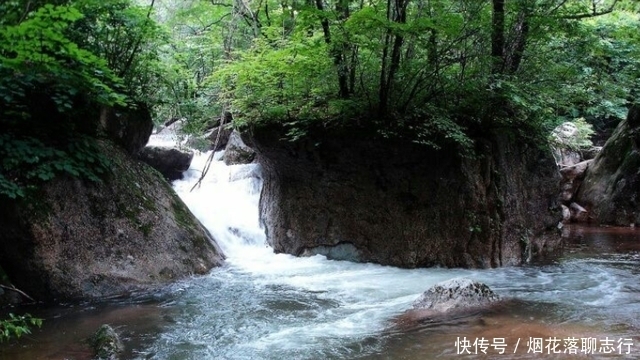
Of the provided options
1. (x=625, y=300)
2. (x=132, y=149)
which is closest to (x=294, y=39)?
(x=132, y=149)

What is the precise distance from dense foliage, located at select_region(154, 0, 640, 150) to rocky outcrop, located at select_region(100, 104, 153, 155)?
1702 millimetres

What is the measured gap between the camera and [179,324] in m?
6.09

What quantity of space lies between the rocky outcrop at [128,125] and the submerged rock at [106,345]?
4637 mm

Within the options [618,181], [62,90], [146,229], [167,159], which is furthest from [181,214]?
[618,181]

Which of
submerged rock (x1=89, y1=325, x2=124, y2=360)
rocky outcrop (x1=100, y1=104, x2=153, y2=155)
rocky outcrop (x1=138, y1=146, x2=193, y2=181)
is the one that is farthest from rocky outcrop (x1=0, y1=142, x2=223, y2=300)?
rocky outcrop (x1=138, y1=146, x2=193, y2=181)

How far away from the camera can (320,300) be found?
7.09 metres

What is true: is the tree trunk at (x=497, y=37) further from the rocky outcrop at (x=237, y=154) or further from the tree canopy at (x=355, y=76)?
the rocky outcrop at (x=237, y=154)

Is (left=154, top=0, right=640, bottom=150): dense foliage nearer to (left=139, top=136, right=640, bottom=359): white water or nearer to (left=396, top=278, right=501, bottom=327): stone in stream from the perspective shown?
(left=139, top=136, right=640, bottom=359): white water

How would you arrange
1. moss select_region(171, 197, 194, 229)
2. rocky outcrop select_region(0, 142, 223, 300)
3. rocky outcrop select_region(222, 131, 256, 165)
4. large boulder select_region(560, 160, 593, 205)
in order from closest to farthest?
rocky outcrop select_region(0, 142, 223, 300)
moss select_region(171, 197, 194, 229)
rocky outcrop select_region(222, 131, 256, 165)
large boulder select_region(560, 160, 593, 205)

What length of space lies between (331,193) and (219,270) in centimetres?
257

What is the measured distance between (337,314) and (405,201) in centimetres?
336

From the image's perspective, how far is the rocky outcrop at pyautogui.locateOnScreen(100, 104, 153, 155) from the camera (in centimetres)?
902

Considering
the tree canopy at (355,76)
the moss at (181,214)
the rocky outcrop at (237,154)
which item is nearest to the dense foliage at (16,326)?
the tree canopy at (355,76)

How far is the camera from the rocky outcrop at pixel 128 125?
29.6 feet
